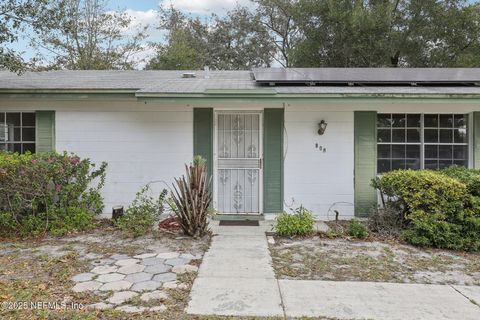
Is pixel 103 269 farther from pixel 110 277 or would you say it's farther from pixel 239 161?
pixel 239 161

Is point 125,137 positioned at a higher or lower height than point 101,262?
higher

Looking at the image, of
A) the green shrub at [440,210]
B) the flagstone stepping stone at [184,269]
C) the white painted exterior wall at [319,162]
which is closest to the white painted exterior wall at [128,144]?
the white painted exterior wall at [319,162]

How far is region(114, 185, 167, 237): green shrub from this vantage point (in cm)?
612

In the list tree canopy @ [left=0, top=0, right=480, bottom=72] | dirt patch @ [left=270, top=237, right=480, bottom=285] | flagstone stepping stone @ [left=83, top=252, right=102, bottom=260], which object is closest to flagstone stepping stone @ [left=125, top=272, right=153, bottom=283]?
flagstone stepping stone @ [left=83, top=252, right=102, bottom=260]

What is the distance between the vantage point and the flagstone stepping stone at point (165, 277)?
4.06m

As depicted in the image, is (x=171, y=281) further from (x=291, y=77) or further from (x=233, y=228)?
(x=291, y=77)

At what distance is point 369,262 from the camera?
4.75 m

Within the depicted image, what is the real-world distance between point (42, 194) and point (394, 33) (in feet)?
52.4

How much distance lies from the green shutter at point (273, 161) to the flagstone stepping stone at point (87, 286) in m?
3.83

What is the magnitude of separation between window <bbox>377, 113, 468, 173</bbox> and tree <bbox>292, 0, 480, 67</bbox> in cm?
987

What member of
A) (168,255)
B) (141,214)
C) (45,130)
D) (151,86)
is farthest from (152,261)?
(45,130)

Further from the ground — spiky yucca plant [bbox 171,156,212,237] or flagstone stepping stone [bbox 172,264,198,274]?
spiky yucca plant [bbox 171,156,212,237]

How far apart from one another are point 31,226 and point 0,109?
281 cm

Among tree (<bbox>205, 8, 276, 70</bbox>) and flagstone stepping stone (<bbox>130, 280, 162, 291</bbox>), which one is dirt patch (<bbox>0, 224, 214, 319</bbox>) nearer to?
flagstone stepping stone (<bbox>130, 280, 162, 291</bbox>)
